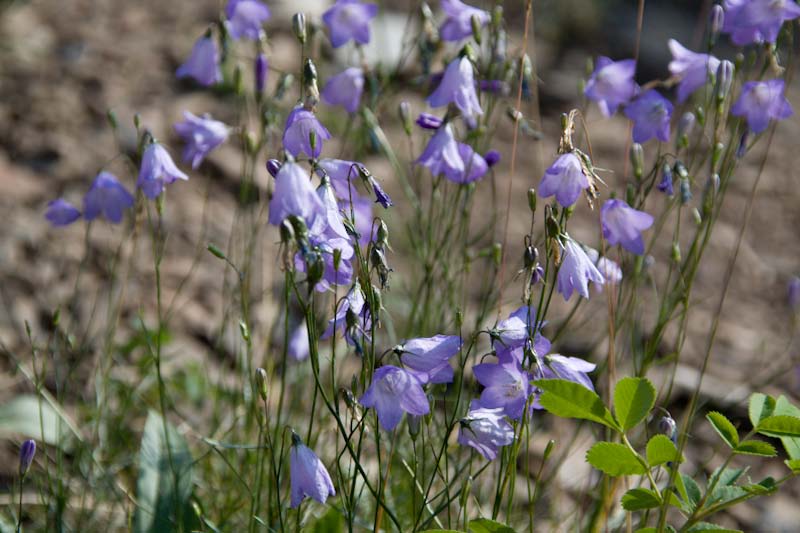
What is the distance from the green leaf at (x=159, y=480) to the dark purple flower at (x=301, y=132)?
760 mm

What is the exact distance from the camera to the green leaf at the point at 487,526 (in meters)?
1.39

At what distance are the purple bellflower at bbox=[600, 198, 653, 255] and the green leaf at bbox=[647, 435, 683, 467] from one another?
1.84ft

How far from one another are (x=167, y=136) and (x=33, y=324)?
1.24 meters

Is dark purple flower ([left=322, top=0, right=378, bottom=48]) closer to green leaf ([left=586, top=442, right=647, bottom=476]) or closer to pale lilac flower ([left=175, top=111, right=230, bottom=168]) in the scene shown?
pale lilac flower ([left=175, top=111, right=230, bottom=168])

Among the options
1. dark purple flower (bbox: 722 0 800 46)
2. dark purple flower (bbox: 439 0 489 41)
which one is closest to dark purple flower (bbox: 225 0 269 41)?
dark purple flower (bbox: 439 0 489 41)

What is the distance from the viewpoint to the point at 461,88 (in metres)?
1.90

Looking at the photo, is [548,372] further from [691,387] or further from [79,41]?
[79,41]

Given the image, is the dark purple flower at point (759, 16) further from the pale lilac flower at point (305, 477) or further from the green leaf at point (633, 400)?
the pale lilac flower at point (305, 477)

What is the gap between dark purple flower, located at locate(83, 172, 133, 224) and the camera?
7.09 ft

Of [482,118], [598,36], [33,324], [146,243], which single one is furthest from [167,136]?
[598,36]

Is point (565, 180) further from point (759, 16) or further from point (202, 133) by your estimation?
point (202, 133)

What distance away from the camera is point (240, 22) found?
7.57 feet

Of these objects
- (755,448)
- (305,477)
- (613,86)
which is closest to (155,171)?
(305,477)

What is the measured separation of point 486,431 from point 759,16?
0.99 m
